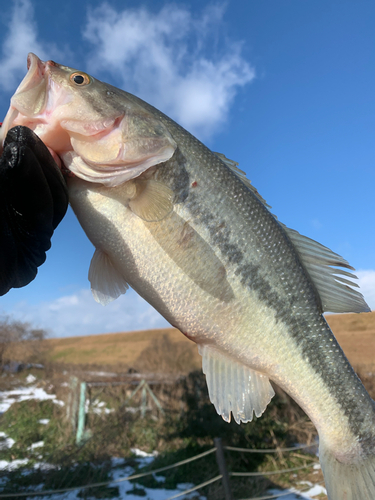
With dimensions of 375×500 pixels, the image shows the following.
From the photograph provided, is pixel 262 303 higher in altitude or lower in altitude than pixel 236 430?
higher

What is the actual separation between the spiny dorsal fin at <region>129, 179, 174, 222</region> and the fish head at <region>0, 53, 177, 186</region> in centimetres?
9

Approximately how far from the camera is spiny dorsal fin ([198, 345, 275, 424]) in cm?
207

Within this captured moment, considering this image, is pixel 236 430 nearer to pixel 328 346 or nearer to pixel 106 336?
pixel 328 346

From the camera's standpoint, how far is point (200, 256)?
6.40ft

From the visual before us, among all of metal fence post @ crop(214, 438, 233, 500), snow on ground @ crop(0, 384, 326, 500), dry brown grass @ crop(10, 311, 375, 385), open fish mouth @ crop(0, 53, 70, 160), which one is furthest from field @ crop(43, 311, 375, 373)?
open fish mouth @ crop(0, 53, 70, 160)

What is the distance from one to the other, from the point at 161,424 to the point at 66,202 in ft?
31.6

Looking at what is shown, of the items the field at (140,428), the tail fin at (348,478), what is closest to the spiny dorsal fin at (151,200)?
the tail fin at (348,478)

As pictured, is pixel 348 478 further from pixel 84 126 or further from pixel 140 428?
pixel 140 428

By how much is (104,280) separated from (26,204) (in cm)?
61

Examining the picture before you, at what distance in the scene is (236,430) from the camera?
8.93 meters

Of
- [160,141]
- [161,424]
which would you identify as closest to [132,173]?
[160,141]

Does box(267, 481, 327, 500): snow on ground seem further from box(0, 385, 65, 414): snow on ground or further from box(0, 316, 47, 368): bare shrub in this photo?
box(0, 316, 47, 368): bare shrub

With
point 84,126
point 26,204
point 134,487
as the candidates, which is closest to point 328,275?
point 84,126

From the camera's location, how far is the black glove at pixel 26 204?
1.78 meters
